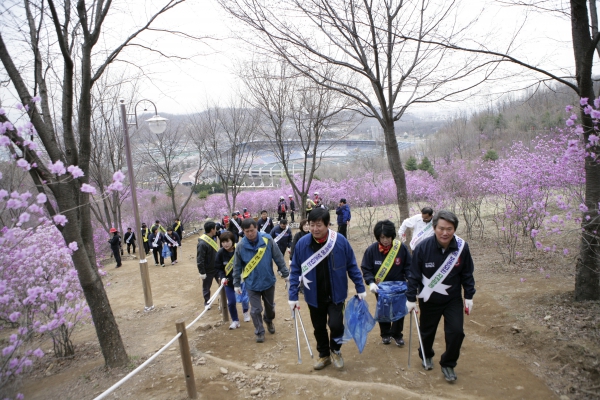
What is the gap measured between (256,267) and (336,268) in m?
1.65

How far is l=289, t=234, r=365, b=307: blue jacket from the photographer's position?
4234 mm

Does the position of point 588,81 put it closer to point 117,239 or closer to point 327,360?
point 327,360

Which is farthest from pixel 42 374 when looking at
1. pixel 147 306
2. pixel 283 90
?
pixel 283 90

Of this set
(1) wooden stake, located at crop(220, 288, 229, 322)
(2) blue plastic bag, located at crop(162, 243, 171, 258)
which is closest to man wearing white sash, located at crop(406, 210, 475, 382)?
(1) wooden stake, located at crop(220, 288, 229, 322)

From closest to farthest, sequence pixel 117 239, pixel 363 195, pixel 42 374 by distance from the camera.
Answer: pixel 42 374 < pixel 117 239 < pixel 363 195

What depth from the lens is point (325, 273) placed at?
425 centimetres

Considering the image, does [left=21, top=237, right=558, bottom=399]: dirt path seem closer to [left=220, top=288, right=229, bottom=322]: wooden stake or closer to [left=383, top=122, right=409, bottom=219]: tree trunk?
[left=220, top=288, right=229, bottom=322]: wooden stake

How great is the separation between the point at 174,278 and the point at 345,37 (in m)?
7.75

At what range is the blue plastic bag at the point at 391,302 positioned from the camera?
15.4ft

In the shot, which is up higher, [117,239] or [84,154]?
[84,154]

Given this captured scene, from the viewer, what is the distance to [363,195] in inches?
949

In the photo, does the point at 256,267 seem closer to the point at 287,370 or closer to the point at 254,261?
the point at 254,261

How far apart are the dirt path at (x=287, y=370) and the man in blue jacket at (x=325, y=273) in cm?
52

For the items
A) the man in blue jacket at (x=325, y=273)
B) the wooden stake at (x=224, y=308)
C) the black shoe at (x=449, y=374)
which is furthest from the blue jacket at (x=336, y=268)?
the wooden stake at (x=224, y=308)
